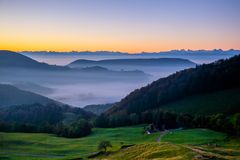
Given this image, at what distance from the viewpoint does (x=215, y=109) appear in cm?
15338

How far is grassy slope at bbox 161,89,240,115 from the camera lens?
5955 inches

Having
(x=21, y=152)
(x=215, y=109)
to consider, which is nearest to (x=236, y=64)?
(x=215, y=109)

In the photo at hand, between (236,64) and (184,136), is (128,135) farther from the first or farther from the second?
(236,64)

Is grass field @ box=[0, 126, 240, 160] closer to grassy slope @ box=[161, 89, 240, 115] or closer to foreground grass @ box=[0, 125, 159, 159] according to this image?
foreground grass @ box=[0, 125, 159, 159]

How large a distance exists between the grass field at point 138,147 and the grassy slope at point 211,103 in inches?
1686

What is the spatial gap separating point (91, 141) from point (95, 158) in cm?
3414

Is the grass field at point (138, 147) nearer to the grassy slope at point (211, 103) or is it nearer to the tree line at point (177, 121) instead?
the tree line at point (177, 121)

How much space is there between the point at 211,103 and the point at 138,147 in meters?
101

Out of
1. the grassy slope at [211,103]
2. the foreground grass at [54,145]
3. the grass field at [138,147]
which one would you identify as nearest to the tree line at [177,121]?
the grass field at [138,147]

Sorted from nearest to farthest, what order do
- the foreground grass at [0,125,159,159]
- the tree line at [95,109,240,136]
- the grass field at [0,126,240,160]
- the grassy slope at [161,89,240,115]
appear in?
the grass field at [0,126,240,160]
the foreground grass at [0,125,159,159]
the tree line at [95,109,240,136]
the grassy slope at [161,89,240,115]

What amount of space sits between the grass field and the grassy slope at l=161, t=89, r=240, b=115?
42.8m

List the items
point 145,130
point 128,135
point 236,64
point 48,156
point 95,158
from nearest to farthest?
point 95,158, point 48,156, point 128,135, point 145,130, point 236,64

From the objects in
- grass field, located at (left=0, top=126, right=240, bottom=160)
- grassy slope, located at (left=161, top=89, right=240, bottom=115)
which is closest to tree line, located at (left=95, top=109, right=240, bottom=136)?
grass field, located at (left=0, top=126, right=240, bottom=160)

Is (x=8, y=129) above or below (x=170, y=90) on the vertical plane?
below
